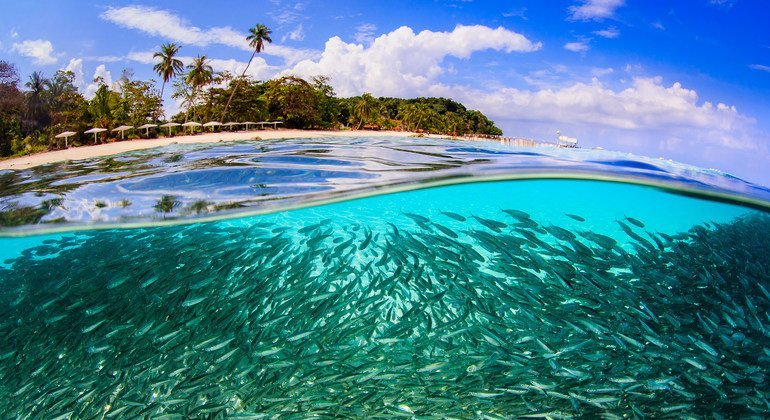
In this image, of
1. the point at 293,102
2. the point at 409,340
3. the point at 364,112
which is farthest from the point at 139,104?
the point at 409,340

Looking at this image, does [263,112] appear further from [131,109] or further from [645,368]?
[645,368]

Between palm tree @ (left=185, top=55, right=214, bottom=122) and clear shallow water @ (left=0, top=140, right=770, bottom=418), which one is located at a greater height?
palm tree @ (left=185, top=55, right=214, bottom=122)

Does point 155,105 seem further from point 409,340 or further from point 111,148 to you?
point 409,340

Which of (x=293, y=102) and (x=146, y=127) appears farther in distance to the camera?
(x=293, y=102)

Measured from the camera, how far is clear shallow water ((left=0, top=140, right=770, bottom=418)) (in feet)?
18.0

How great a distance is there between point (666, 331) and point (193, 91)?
45649 millimetres

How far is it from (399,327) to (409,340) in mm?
1006

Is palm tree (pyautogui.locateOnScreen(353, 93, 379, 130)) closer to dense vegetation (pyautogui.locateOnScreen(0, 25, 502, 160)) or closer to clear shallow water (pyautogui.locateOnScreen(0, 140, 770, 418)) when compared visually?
dense vegetation (pyautogui.locateOnScreen(0, 25, 502, 160))

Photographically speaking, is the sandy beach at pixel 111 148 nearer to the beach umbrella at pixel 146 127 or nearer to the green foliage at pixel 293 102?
the beach umbrella at pixel 146 127

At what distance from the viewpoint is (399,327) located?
5191 millimetres

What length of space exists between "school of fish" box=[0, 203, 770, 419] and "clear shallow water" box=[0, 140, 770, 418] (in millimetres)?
30

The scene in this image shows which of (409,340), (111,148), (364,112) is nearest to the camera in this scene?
(409,340)

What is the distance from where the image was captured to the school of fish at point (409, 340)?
5438 mm

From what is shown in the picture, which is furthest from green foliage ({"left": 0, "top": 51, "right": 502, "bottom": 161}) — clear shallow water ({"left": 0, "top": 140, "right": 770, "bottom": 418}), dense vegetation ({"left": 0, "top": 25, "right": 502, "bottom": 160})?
clear shallow water ({"left": 0, "top": 140, "right": 770, "bottom": 418})
